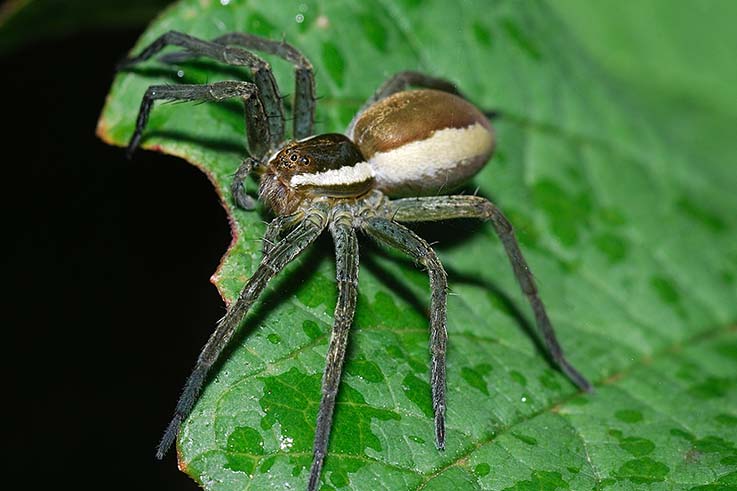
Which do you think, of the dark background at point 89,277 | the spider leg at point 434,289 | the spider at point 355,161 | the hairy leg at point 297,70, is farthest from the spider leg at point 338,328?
the dark background at point 89,277

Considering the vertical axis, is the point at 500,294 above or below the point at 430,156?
below

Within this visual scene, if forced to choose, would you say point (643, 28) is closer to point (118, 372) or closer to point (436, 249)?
point (436, 249)

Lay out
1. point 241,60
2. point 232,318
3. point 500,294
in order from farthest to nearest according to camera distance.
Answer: point 500,294 → point 241,60 → point 232,318

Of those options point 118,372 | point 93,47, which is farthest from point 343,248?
point 93,47

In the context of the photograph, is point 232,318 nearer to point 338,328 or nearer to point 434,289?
point 338,328

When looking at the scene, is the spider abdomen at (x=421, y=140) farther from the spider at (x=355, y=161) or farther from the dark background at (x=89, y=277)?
the dark background at (x=89, y=277)

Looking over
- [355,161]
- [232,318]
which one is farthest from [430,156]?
[232,318]

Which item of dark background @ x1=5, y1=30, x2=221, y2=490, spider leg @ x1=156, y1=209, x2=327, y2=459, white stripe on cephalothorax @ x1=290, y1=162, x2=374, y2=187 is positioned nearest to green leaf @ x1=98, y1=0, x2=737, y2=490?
spider leg @ x1=156, y1=209, x2=327, y2=459
